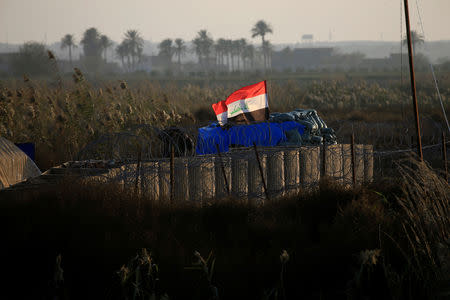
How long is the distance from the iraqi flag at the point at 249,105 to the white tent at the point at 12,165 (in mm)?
4630

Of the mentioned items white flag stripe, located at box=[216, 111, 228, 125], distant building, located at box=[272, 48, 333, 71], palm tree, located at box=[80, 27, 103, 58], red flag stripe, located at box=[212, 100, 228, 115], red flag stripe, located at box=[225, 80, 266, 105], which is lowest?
white flag stripe, located at box=[216, 111, 228, 125]

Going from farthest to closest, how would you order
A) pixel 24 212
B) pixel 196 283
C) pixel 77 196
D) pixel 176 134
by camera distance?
1. pixel 176 134
2. pixel 77 196
3. pixel 24 212
4. pixel 196 283

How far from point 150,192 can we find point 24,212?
2.94 meters

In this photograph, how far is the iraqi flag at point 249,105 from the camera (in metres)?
13.0

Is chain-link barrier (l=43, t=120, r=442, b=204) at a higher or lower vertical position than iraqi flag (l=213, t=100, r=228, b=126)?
lower

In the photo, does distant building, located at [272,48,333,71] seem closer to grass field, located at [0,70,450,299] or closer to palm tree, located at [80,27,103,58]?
palm tree, located at [80,27,103,58]

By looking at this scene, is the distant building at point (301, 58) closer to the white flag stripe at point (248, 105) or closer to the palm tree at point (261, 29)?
the palm tree at point (261, 29)

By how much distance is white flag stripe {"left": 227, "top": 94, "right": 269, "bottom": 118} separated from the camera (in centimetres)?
1310

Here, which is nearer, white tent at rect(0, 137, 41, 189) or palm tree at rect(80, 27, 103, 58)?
white tent at rect(0, 137, 41, 189)

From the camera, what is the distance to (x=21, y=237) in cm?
641

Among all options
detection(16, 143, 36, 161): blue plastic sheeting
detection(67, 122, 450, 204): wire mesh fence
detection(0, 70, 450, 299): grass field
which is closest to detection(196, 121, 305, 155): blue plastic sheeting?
detection(67, 122, 450, 204): wire mesh fence

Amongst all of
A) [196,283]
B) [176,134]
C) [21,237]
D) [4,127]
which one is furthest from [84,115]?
[196,283]

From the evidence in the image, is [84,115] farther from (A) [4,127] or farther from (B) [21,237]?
(B) [21,237]

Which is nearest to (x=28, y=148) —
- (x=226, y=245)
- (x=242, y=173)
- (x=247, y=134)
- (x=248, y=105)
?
(x=242, y=173)
